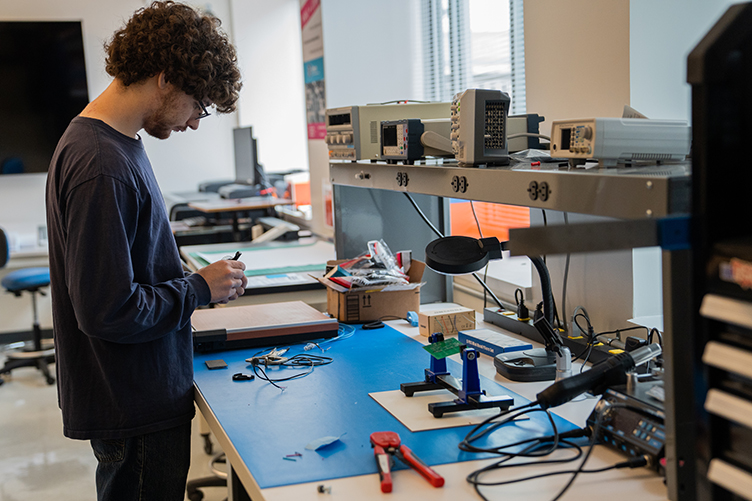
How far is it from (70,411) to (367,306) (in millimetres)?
1032

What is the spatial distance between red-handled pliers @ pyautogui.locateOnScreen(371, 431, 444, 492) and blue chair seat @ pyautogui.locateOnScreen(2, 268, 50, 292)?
142 inches

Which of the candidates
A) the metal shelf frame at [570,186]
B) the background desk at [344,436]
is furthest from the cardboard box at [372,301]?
the metal shelf frame at [570,186]

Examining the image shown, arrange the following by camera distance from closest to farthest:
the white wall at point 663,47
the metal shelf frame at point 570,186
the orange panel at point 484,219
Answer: the metal shelf frame at point 570,186
the white wall at point 663,47
the orange panel at point 484,219

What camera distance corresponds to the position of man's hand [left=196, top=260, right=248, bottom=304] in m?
1.53

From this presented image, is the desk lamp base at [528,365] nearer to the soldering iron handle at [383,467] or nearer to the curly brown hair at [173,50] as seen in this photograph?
the soldering iron handle at [383,467]

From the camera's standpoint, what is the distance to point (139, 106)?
56.6 inches

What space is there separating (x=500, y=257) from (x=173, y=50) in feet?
2.75

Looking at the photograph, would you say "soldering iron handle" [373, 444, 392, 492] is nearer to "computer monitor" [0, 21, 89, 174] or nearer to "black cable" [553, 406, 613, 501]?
"black cable" [553, 406, 613, 501]

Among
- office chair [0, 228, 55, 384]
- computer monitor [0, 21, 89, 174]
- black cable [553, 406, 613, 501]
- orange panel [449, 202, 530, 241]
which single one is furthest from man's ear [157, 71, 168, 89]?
computer monitor [0, 21, 89, 174]

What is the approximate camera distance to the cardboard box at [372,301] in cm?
222

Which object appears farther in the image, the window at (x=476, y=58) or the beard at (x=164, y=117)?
the window at (x=476, y=58)

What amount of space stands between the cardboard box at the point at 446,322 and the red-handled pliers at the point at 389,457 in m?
0.78

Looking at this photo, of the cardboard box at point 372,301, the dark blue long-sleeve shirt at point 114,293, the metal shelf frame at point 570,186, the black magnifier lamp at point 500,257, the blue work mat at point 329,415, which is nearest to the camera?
the metal shelf frame at point 570,186

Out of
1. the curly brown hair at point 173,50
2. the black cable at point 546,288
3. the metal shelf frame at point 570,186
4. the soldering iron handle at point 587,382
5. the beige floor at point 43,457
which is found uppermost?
the curly brown hair at point 173,50
